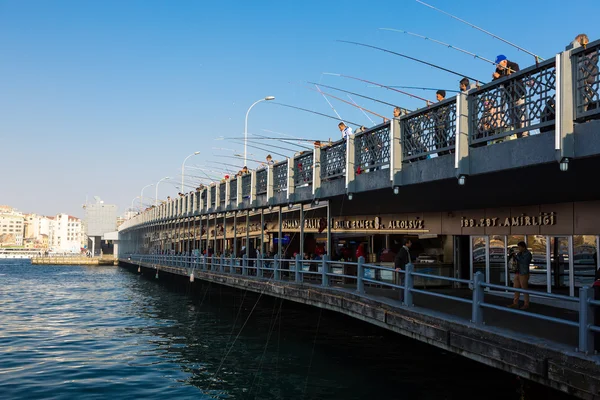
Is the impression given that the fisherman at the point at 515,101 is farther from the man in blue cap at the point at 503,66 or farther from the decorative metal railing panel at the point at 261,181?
the decorative metal railing panel at the point at 261,181

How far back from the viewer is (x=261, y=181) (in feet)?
84.1

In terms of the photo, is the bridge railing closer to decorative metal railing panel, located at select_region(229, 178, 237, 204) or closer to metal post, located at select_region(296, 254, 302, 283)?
metal post, located at select_region(296, 254, 302, 283)

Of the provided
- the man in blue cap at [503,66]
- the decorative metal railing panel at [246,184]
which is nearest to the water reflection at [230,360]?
the decorative metal railing panel at [246,184]

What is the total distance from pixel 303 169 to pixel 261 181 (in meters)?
5.02

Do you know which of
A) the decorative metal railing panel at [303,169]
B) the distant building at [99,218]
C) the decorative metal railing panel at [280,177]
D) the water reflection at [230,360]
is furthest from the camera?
the distant building at [99,218]

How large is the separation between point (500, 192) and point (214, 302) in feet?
64.1

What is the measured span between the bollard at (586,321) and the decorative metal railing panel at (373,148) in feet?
24.8

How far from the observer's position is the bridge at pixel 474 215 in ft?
29.0

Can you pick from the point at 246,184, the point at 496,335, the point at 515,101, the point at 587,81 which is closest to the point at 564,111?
the point at 587,81

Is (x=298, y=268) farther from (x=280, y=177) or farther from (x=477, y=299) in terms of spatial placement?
(x=477, y=299)

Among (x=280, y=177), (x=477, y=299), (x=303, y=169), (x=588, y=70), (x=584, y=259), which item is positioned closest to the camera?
(x=588, y=70)

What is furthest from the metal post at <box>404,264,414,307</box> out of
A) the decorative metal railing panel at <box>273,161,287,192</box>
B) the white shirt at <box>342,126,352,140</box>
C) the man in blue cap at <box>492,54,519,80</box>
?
the decorative metal railing panel at <box>273,161,287,192</box>

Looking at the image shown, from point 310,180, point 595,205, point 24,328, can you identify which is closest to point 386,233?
point 310,180

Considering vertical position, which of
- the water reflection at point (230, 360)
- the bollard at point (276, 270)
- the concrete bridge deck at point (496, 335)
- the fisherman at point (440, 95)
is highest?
the fisherman at point (440, 95)
